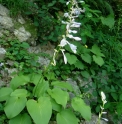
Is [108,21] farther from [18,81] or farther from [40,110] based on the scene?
[40,110]

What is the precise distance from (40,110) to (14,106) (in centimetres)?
29

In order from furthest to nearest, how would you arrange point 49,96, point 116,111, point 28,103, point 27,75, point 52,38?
point 52,38, point 116,111, point 27,75, point 49,96, point 28,103

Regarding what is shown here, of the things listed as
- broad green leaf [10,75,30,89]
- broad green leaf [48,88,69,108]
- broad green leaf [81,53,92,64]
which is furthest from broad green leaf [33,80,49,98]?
broad green leaf [81,53,92,64]

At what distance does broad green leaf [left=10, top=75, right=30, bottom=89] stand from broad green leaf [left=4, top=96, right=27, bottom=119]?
27 centimetres

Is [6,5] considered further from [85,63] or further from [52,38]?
[85,63]

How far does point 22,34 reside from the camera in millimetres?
4203

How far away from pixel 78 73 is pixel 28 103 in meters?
1.42

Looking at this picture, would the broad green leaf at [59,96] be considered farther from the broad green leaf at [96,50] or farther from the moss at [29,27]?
the moss at [29,27]

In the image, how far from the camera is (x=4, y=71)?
361 centimetres

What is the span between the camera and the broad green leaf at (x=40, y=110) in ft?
8.64

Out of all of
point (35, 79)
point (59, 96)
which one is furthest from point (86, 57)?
point (59, 96)

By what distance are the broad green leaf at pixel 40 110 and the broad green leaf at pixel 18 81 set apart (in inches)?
15.5

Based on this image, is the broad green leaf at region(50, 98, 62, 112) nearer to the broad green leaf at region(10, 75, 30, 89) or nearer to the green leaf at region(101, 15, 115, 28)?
the broad green leaf at region(10, 75, 30, 89)

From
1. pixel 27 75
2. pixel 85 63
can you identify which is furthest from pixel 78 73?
pixel 27 75
